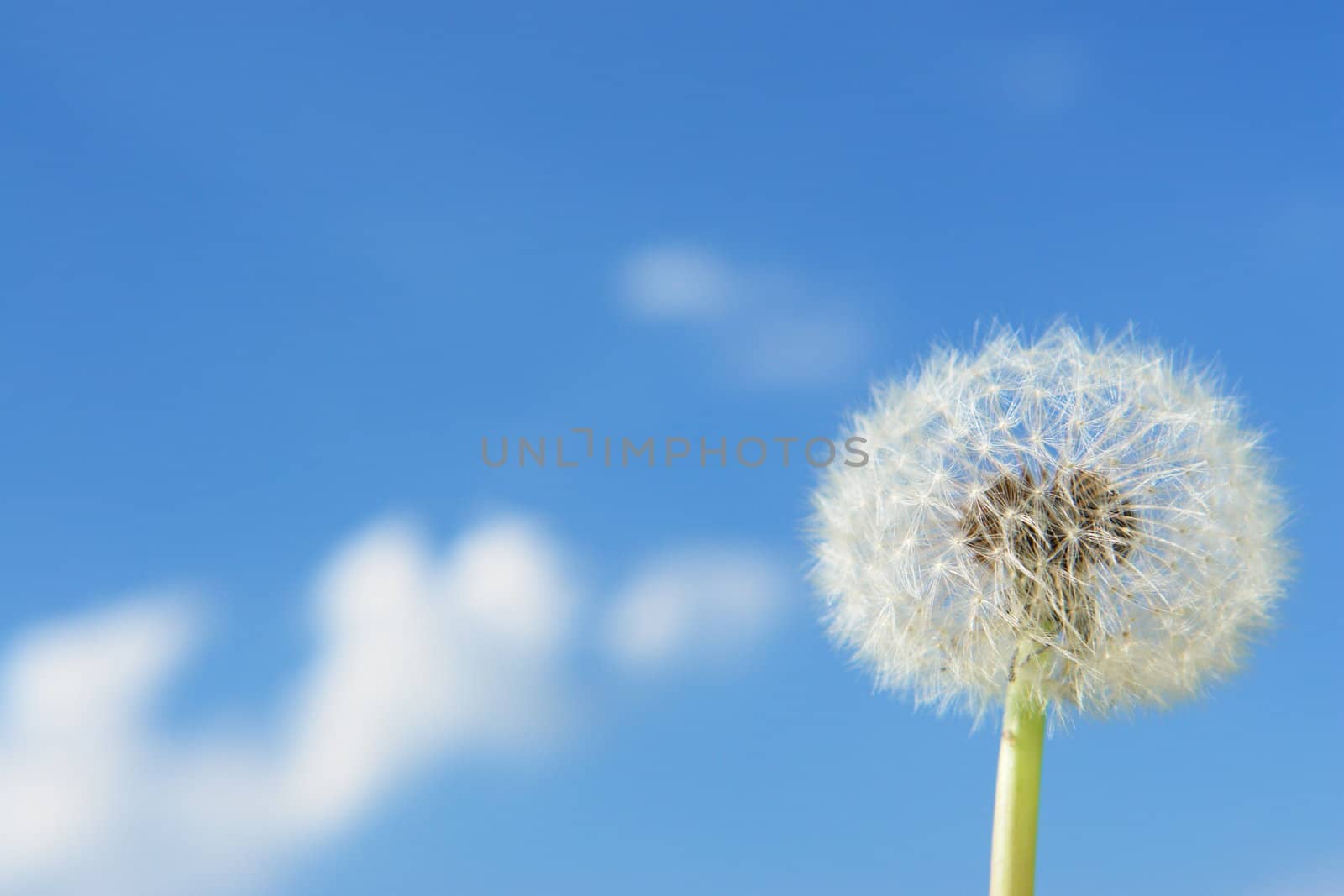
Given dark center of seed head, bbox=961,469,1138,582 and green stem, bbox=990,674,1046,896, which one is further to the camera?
dark center of seed head, bbox=961,469,1138,582

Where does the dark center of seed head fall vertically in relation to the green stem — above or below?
above

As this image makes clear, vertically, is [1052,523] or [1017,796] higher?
[1052,523]

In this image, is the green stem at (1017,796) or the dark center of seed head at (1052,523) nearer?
the green stem at (1017,796)

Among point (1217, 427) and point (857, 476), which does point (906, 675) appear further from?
point (1217, 427)

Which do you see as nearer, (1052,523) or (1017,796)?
(1017,796)
